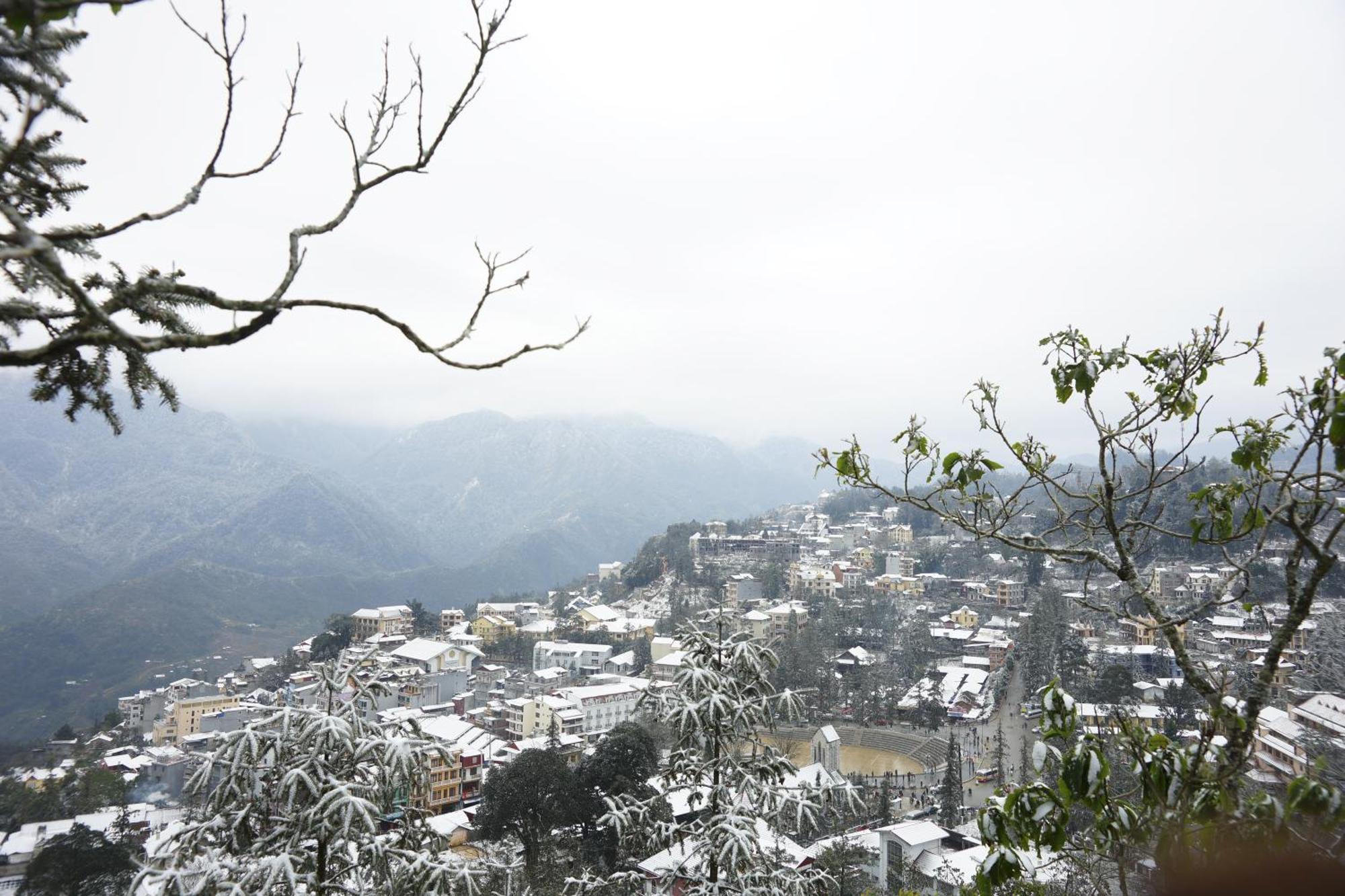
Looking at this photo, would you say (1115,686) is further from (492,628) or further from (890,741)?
(492,628)

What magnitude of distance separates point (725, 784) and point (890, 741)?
22639mm

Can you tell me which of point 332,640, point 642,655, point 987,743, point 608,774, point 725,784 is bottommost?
point 987,743

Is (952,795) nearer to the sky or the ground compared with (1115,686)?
nearer to the ground

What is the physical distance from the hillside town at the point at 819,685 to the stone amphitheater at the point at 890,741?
0.07m

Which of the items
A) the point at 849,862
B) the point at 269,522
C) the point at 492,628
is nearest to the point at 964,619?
the point at 492,628

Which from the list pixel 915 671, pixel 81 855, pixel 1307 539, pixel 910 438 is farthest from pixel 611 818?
pixel 915 671

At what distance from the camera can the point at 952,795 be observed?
1575 centimetres

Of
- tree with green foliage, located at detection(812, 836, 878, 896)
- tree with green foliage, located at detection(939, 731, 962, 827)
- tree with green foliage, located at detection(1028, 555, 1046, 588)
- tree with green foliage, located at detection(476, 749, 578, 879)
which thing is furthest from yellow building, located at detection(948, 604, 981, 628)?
tree with green foliage, located at detection(476, 749, 578, 879)

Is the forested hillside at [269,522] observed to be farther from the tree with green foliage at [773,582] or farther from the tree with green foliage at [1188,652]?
the tree with green foliage at [1188,652]

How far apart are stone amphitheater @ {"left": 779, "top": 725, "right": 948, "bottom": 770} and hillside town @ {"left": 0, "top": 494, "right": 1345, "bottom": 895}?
0.23 feet

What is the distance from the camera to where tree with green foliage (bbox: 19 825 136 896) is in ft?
33.8

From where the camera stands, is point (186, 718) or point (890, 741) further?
point (186, 718)

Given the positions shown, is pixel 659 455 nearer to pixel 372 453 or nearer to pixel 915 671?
pixel 372 453

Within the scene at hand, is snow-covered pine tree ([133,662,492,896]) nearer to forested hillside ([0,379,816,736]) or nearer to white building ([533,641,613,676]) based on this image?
forested hillside ([0,379,816,736])
